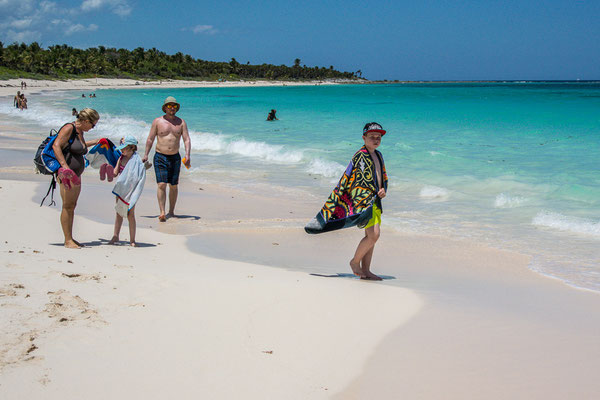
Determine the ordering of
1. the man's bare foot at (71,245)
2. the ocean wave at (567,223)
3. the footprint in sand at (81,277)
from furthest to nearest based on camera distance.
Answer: the ocean wave at (567,223), the man's bare foot at (71,245), the footprint in sand at (81,277)

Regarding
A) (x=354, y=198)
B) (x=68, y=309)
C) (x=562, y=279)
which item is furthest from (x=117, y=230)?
(x=562, y=279)

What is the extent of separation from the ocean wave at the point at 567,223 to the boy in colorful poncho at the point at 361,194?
4029 mm

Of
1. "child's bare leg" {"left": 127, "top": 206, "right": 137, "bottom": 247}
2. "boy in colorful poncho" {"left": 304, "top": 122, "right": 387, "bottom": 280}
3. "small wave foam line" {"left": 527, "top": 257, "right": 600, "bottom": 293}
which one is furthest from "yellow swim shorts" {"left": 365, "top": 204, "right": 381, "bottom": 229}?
"child's bare leg" {"left": 127, "top": 206, "right": 137, "bottom": 247}

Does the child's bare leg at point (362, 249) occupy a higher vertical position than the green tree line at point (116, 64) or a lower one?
lower

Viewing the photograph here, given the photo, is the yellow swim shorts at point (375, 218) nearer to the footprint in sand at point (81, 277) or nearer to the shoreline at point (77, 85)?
the footprint in sand at point (81, 277)

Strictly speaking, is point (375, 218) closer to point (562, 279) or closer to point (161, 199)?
point (562, 279)

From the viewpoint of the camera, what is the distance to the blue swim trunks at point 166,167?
26.2 feet

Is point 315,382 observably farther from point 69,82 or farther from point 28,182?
point 69,82

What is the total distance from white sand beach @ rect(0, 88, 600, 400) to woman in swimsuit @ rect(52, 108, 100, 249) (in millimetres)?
399

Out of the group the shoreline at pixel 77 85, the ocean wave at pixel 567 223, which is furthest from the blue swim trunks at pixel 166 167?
the shoreline at pixel 77 85

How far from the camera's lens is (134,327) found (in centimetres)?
357

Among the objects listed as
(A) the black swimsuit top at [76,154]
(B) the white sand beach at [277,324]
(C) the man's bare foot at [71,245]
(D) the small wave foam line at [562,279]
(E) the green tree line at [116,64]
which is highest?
(E) the green tree line at [116,64]

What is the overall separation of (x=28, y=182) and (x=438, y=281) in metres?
7.42

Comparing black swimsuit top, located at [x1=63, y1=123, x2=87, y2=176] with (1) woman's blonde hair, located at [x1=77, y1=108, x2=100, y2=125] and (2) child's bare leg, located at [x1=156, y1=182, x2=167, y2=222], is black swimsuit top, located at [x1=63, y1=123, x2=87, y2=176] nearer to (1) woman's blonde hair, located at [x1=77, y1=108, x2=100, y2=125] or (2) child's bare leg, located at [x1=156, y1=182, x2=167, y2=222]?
(1) woman's blonde hair, located at [x1=77, y1=108, x2=100, y2=125]
